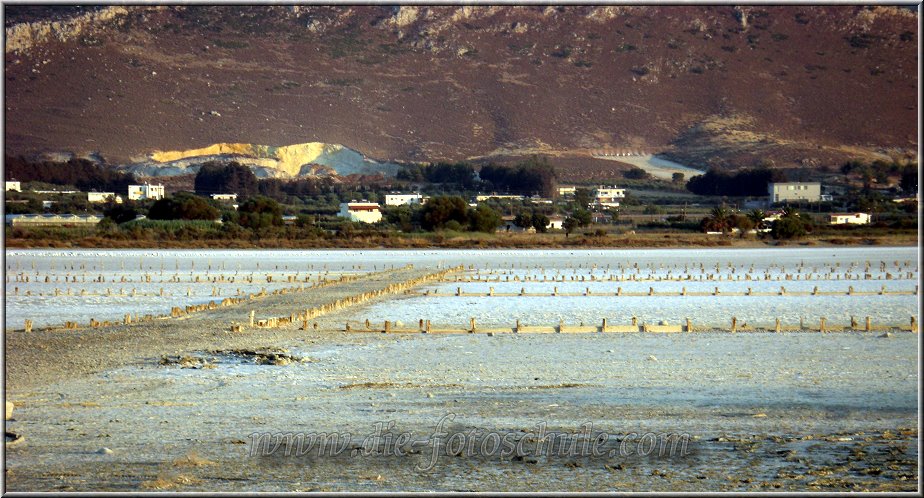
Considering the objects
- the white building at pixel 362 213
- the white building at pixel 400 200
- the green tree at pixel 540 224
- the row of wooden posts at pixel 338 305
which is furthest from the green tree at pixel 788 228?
the white building at pixel 400 200

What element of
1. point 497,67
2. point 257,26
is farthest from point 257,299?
point 257,26

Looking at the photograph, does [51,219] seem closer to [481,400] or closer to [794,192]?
[794,192]

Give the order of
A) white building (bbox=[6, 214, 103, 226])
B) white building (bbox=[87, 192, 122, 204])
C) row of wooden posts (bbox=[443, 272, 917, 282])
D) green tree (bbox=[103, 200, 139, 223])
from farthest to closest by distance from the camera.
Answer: white building (bbox=[87, 192, 122, 204])
green tree (bbox=[103, 200, 139, 223])
white building (bbox=[6, 214, 103, 226])
row of wooden posts (bbox=[443, 272, 917, 282])

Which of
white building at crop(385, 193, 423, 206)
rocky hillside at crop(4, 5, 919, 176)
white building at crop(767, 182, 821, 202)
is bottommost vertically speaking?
white building at crop(385, 193, 423, 206)

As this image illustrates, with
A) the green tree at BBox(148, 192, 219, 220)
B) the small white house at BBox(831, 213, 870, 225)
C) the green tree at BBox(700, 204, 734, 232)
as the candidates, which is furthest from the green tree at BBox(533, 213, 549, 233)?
the green tree at BBox(148, 192, 219, 220)

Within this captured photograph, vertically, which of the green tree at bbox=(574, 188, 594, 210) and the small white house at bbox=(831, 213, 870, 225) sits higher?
the green tree at bbox=(574, 188, 594, 210)

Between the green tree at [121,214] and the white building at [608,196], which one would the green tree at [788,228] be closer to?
the white building at [608,196]

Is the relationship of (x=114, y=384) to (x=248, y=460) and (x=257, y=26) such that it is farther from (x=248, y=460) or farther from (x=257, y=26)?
(x=257, y=26)

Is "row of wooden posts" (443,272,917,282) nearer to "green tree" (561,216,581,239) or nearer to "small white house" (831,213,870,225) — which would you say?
"green tree" (561,216,581,239)
